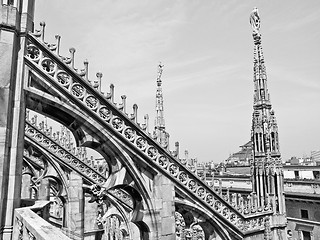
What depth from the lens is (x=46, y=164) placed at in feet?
45.3

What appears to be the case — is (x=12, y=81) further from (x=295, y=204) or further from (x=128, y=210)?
(x=295, y=204)

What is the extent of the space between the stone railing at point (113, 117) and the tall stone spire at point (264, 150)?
3.22 meters

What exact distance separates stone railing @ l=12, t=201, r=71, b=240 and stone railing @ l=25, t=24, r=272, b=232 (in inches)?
102

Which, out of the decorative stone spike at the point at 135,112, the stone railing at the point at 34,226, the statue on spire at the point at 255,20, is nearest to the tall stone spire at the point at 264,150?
the statue on spire at the point at 255,20

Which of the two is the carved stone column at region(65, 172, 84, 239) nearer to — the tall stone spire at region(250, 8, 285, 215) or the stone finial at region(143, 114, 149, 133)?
the stone finial at region(143, 114, 149, 133)

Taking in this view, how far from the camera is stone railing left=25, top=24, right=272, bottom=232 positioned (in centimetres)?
700

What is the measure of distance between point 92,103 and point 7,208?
10.2 feet

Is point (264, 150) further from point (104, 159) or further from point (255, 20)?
point (104, 159)

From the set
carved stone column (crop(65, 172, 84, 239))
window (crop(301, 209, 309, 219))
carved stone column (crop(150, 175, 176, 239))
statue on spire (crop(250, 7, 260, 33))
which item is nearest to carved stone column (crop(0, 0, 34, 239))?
carved stone column (crop(150, 175, 176, 239))

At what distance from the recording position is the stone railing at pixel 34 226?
3637 mm

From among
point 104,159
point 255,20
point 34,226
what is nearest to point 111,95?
point 104,159

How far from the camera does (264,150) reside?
13250mm

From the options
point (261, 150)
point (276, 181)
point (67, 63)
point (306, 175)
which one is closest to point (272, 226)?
point (276, 181)

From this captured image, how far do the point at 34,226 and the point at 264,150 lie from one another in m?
11.1
